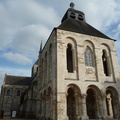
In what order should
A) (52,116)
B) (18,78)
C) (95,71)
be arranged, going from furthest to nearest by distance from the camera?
(18,78) < (95,71) < (52,116)

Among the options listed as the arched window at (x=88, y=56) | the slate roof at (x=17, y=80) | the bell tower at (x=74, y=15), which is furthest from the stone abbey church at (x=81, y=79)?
the slate roof at (x=17, y=80)

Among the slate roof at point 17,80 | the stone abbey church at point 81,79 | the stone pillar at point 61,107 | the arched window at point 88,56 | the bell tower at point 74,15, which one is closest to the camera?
the stone pillar at point 61,107

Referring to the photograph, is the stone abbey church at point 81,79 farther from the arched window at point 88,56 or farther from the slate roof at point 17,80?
the slate roof at point 17,80

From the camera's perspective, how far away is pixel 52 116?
13047 mm

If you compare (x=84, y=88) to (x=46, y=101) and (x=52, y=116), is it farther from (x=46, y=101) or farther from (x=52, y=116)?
(x=46, y=101)

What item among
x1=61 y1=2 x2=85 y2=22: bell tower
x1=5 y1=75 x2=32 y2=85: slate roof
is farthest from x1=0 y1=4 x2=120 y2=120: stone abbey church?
x1=5 y1=75 x2=32 y2=85: slate roof

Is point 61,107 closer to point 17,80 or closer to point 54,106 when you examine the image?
point 54,106

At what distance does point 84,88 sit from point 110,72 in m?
4.94

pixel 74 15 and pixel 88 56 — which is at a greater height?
pixel 74 15

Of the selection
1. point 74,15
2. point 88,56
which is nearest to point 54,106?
point 88,56

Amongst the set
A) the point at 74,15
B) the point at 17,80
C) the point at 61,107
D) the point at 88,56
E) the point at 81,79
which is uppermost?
the point at 74,15

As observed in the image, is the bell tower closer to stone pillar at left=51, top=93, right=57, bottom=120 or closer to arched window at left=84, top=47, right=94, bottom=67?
arched window at left=84, top=47, right=94, bottom=67

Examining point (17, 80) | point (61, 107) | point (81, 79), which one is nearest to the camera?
point (61, 107)

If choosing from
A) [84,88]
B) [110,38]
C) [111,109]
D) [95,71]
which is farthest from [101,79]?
[110,38]
